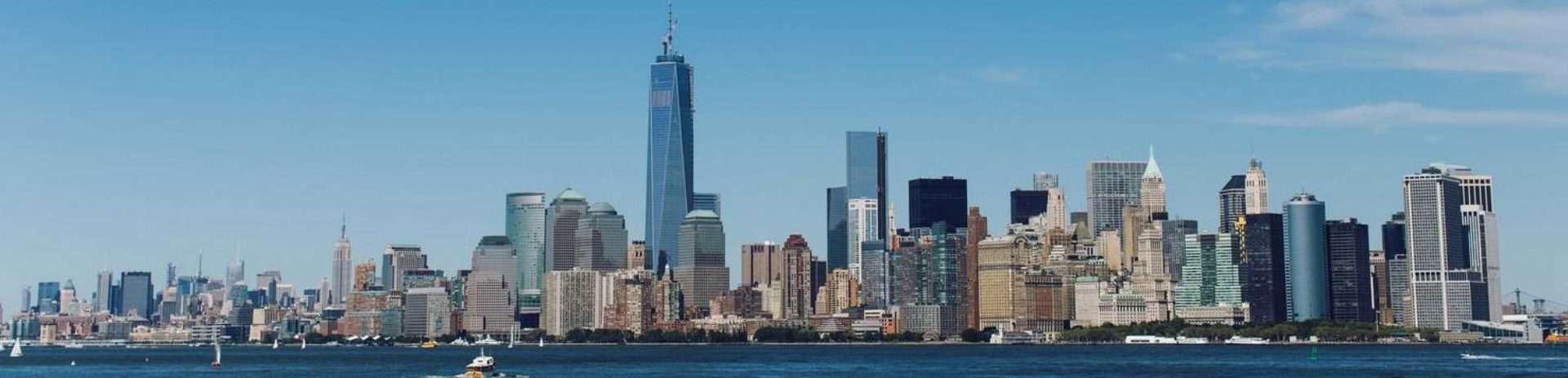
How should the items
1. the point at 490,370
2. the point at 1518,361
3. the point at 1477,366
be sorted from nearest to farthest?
1. the point at 490,370
2. the point at 1477,366
3. the point at 1518,361

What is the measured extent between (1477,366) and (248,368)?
113 metres

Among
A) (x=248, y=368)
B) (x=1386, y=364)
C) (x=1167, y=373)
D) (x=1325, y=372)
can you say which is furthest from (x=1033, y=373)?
(x=248, y=368)

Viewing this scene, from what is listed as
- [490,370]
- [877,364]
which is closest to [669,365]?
[877,364]

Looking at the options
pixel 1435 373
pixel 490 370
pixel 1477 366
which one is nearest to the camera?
pixel 490 370

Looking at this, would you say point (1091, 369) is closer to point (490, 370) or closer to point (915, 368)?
point (915, 368)

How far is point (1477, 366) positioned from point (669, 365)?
72.9 m

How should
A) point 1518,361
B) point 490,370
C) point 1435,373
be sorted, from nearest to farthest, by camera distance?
point 490,370, point 1435,373, point 1518,361

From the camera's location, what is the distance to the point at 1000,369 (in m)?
180

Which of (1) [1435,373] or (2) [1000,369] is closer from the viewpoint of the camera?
(1) [1435,373]

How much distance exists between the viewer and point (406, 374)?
16600 centimetres

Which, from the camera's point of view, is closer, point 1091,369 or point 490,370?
point 490,370

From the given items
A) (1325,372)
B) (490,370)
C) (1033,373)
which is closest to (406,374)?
(490,370)

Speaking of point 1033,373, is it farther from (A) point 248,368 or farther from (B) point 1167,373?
(A) point 248,368

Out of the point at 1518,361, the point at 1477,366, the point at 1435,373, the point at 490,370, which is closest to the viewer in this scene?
the point at 490,370
